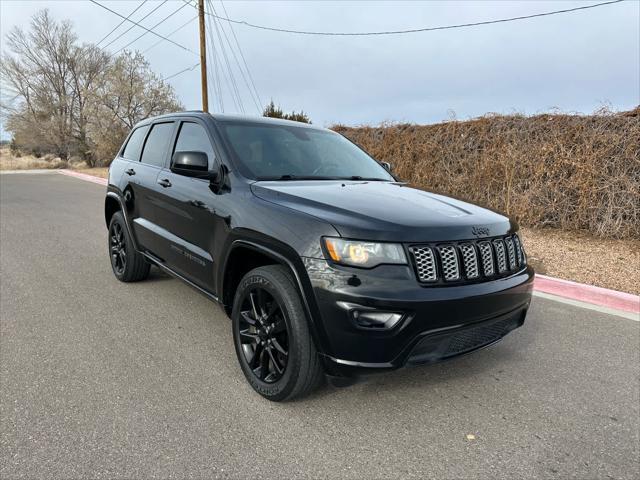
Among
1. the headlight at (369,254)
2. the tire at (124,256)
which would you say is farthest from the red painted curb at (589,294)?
the tire at (124,256)

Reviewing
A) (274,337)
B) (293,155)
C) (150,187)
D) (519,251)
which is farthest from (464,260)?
(150,187)

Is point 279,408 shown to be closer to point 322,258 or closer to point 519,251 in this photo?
point 322,258

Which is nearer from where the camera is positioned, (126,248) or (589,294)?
(126,248)

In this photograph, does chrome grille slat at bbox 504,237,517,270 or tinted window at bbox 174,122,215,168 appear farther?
tinted window at bbox 174,122,215,168

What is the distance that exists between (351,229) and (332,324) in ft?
1.60

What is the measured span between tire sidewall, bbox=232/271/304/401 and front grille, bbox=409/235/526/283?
71 cm

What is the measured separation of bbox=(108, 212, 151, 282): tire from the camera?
183 inches

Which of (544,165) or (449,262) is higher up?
(544,165)

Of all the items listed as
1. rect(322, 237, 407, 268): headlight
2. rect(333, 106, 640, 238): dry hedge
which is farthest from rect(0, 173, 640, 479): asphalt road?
rect(333, 106, 640, 238): dry hedge

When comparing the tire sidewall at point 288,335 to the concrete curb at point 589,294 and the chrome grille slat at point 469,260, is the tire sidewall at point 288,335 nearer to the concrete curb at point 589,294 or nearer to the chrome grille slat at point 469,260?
the chrome grille slat at point 469,260

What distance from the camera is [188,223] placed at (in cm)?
340

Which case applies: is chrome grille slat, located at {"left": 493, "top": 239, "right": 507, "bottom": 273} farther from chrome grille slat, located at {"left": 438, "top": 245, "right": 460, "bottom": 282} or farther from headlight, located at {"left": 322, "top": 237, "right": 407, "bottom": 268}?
headlight, located at {"left": 322, "top": 237, "right": 407, "bottom": 268}

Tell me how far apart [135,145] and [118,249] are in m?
1.19

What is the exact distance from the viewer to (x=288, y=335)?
7.99 ft
